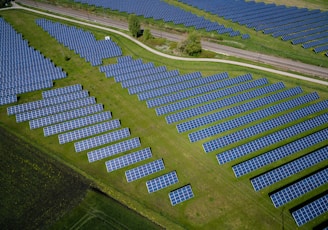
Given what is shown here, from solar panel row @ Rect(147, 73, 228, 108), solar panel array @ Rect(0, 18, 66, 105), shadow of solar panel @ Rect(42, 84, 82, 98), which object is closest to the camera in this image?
solar panel row @ Rect(147, 73, 228, 108)

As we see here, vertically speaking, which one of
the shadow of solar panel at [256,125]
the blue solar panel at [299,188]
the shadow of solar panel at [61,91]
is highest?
the shadow of solar panel at [61,91]

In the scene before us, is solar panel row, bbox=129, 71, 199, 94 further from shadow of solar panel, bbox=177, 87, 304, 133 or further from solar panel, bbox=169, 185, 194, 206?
solar panel, bbox=169, 185, 194, 206

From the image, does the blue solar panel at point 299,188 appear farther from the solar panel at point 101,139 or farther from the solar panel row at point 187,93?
the solar panel at point 101,139

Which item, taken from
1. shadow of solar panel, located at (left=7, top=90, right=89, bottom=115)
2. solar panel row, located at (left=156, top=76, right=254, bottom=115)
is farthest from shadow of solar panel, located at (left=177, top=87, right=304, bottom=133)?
shadow of solar panel, located at (left=7, top=90, right=89, bottom=115)

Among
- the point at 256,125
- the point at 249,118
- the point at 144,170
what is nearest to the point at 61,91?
the point at 144,170

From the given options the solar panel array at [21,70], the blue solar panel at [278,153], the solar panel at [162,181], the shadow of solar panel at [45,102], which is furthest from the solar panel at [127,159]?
the solar panel array at [21,70]

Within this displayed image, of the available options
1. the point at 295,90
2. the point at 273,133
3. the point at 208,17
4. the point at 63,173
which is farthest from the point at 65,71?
the point at 208,17
